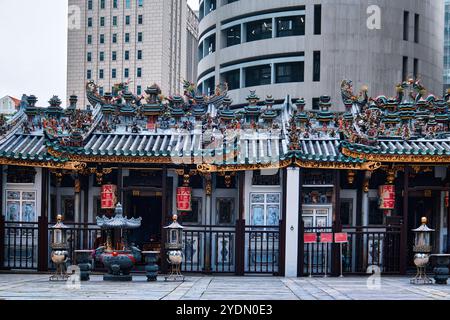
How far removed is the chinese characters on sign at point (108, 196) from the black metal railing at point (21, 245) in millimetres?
2314

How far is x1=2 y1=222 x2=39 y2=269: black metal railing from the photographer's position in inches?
885

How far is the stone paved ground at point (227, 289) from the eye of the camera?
14742 mm

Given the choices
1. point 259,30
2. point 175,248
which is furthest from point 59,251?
point 259,30

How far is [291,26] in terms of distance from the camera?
166 feet

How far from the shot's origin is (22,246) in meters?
23.7

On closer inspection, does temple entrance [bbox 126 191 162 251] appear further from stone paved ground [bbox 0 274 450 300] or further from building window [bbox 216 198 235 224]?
stone paved ground [bbox 0 274 450 300]

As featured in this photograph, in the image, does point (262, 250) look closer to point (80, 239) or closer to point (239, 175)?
point (239, 175)

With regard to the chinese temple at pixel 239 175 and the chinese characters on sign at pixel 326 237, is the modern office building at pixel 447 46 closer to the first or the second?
the chinese temple at pixel 239 175

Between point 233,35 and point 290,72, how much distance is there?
551 centimetres

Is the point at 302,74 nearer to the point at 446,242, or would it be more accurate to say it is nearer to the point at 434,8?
the point at 434,8

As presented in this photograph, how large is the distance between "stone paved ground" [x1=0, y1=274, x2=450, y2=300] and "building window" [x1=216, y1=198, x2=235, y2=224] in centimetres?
387

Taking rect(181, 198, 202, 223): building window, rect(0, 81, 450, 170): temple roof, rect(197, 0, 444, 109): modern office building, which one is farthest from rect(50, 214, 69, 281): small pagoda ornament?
rect(197, 0, 444, 109): modern office building
